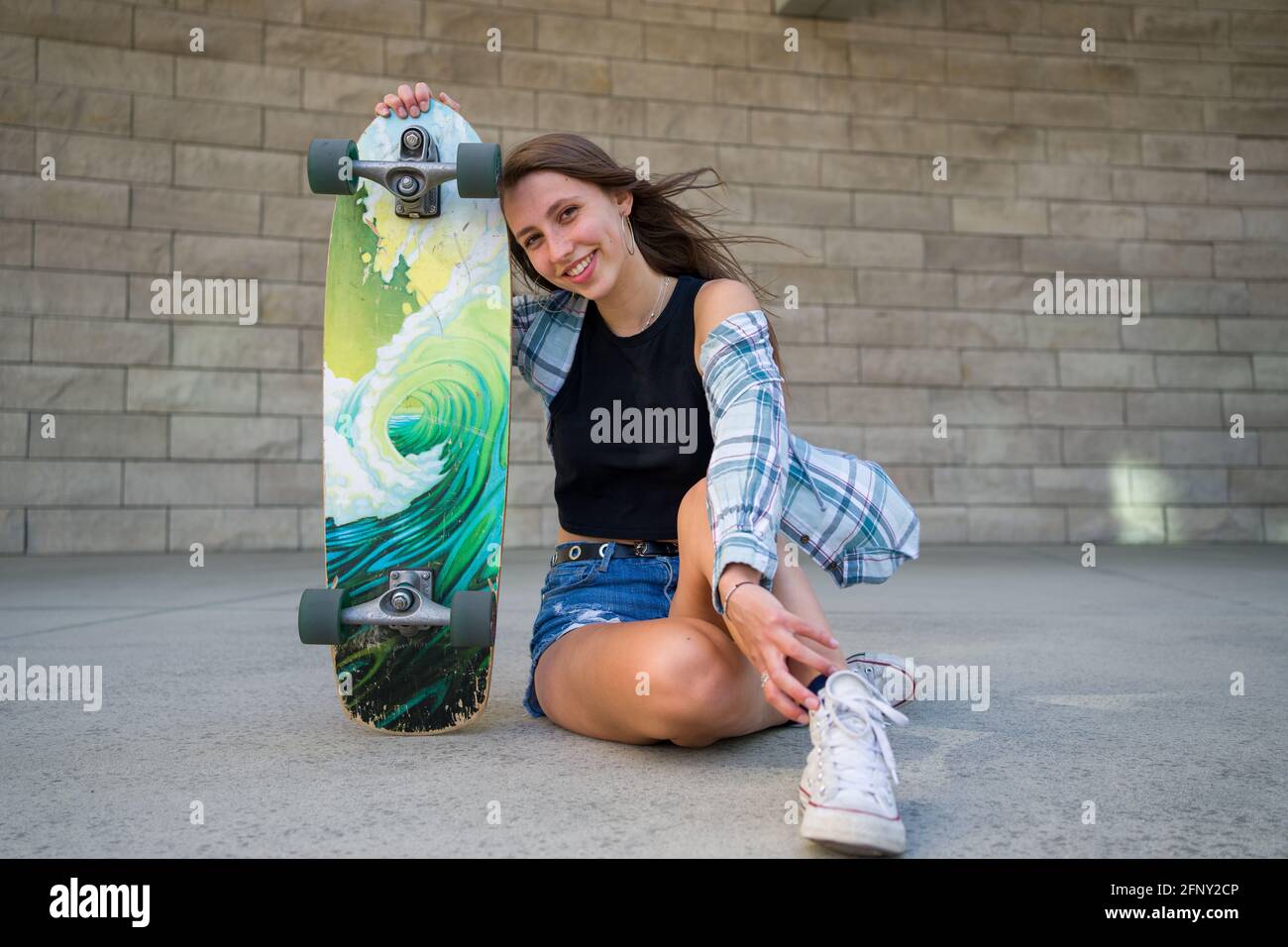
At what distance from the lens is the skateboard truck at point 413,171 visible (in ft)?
4.40

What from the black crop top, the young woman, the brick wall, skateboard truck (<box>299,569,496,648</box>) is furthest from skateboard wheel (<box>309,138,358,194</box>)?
the brick wall

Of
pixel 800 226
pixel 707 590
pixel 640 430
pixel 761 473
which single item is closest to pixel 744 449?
pixel 761 473

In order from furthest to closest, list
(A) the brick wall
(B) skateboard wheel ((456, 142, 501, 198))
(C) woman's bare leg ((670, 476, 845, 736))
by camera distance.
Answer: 1. (A) the brick wall
2. (B) skateboard wheel ((456, 142, 501, 198))
3. (C) woman's bare leg ((670, 476, 845, 736))

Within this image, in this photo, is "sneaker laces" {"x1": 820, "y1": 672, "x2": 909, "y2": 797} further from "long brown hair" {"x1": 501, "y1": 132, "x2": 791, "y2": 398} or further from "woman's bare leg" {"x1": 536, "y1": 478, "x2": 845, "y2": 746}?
"long brown hair" {"x1": 501, "y1": 132, "x2": 791, "y2": 398}

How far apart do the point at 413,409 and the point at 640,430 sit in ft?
1.07

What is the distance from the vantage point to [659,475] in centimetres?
141

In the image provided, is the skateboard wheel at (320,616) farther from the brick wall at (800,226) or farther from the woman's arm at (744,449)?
the brick wall at (800,226)

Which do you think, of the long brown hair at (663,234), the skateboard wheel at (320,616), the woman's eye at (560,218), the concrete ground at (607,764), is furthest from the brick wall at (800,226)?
the skateboard wheel at (320,616)

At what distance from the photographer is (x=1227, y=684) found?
1.68m

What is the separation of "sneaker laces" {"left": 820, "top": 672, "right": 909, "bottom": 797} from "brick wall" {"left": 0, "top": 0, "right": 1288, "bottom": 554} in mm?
3924

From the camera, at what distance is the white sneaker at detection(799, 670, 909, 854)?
87 centimetres

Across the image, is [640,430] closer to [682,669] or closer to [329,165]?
[682,669]

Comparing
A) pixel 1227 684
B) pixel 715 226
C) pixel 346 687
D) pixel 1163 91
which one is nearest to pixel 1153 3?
pixel 1163 91
